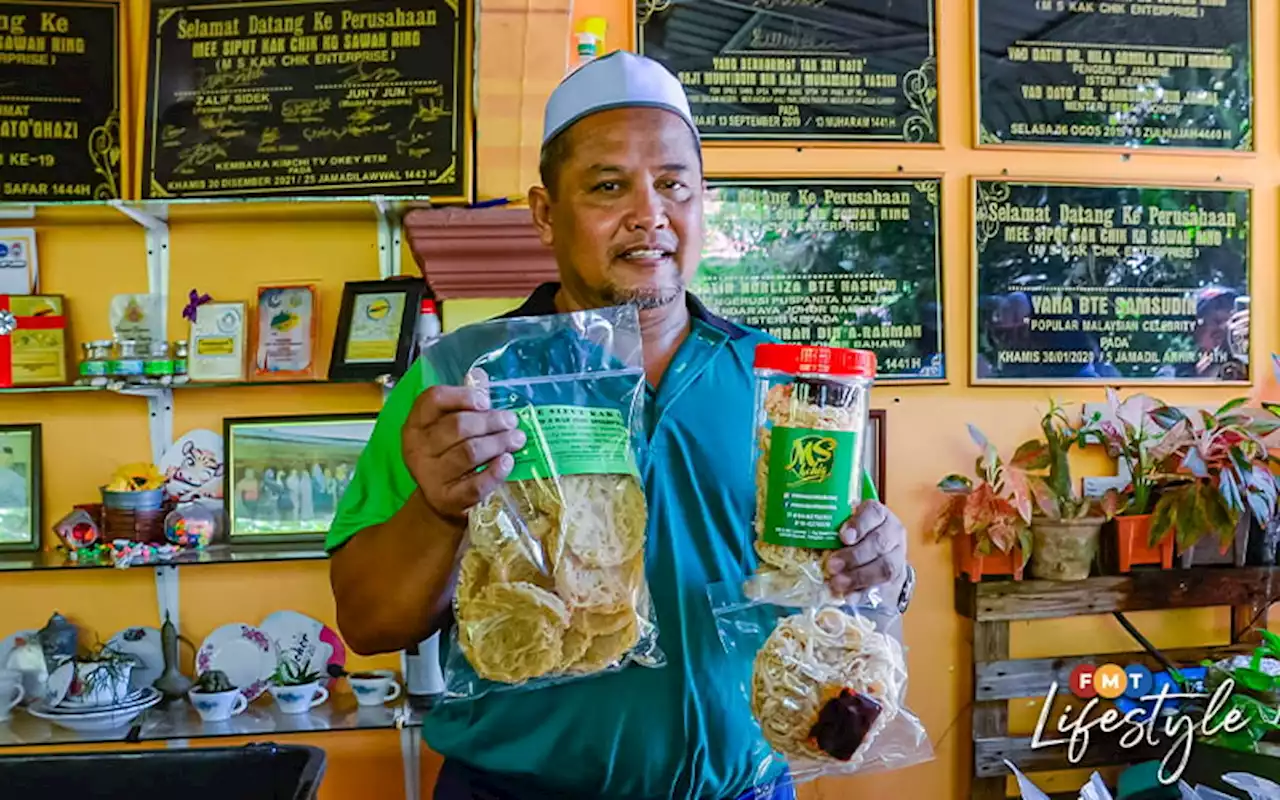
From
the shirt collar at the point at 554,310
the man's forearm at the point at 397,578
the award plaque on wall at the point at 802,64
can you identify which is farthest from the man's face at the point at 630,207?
the award plaque on wall at the point at 802,64

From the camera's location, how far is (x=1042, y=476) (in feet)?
6.81

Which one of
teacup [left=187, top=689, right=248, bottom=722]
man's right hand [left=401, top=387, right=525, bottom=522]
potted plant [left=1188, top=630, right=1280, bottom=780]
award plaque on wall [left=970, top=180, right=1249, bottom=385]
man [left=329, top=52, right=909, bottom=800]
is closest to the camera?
man's right hand [left=401, top=387, right=525, bottom=522]

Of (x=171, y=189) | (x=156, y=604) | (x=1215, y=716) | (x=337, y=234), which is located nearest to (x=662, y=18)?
(x=337, y=234)

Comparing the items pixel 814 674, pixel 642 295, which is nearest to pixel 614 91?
pixel 642 295

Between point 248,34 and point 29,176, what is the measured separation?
0.61m

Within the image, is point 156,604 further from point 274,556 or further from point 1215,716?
point 1215,716

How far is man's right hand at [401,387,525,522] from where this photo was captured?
0.81 m

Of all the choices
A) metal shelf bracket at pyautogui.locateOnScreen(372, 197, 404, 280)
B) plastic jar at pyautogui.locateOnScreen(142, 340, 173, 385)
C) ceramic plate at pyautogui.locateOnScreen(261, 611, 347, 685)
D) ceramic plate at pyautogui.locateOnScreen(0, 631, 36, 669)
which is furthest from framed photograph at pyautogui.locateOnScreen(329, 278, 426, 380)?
ceramic plate at pyautogui.locateOnScreen(0, 631, 36, 669)

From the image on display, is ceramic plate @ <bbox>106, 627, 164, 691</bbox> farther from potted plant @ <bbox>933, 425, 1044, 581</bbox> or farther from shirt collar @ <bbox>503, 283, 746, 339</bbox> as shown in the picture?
potted plant @ <bbox>933, 425, 1044, 581</bbox>

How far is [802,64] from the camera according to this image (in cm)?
218

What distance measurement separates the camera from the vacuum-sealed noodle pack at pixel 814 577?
0.84m

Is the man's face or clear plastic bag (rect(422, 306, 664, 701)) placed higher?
the man's face

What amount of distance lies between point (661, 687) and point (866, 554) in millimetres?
322

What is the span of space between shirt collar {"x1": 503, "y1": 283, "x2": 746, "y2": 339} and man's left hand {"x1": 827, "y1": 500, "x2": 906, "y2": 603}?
1.31 feet
